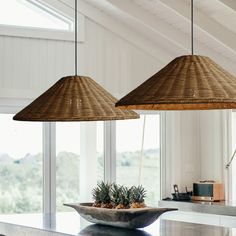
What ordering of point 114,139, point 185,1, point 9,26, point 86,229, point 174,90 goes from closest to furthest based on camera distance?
point 174,90
point 86,229
point 185,1
point 9,26
point 114,139

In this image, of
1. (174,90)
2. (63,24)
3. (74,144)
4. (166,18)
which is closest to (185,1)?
(166,18)

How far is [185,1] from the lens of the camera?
5.79m

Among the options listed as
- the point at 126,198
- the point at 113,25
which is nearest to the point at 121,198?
the point at 126,198

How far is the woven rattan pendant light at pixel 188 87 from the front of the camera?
2.63 meters

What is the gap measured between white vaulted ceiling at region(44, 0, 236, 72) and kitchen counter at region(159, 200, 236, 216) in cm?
155

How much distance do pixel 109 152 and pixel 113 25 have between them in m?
1.44

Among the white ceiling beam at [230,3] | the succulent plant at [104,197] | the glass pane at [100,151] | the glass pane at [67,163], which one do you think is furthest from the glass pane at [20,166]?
the succulent plant at [104,197]

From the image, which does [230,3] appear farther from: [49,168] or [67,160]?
[49,168]

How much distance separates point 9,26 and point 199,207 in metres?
2.78

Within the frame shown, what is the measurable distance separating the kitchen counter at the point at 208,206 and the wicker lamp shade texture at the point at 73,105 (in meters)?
2.92

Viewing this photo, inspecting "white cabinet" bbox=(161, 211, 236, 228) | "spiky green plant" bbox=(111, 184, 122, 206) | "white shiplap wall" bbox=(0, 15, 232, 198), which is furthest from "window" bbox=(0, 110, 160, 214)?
"spiky green plant" bbox=(111, 184, 122, 206)

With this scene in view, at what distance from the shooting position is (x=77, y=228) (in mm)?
3777

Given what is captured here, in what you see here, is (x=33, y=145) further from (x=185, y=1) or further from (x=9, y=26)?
(x=185, y=1)

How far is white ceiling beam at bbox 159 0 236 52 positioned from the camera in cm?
576
